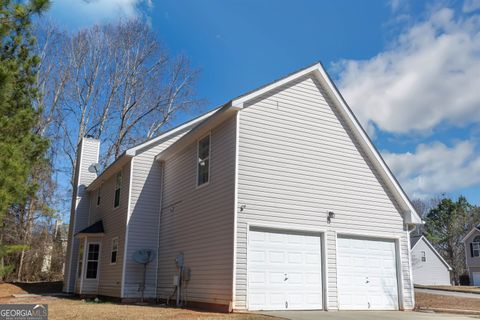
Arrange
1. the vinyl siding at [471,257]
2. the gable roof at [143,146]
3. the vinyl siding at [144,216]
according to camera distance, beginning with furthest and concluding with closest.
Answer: the vinyl siding at [471,257] → the gable roof at [143,146] → the vinyl siding at [144,216]

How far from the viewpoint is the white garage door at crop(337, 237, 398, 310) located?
1296 cm

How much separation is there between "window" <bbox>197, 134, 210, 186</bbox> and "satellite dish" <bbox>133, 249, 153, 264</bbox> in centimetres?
355

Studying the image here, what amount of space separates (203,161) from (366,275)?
233 inches

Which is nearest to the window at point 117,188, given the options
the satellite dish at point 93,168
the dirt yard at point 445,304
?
the satellite dish at point 93,168

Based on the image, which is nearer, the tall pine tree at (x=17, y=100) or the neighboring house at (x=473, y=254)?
the tall pine tree at (x=17, y=100)

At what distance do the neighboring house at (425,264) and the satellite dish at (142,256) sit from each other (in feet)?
120

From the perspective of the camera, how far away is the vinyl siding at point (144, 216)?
624 inches

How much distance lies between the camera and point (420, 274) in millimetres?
46219

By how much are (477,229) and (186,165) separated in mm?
40780

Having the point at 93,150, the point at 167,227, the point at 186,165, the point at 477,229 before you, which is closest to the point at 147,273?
the point at 167,227

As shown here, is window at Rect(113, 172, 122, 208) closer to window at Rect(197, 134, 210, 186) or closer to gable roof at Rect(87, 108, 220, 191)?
gable roof at Rect(87, 108, 220, 191)

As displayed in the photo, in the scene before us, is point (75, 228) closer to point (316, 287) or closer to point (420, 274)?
point (316, 287)

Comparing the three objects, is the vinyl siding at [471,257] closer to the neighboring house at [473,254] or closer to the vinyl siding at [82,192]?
the neighboring house at [473,254]

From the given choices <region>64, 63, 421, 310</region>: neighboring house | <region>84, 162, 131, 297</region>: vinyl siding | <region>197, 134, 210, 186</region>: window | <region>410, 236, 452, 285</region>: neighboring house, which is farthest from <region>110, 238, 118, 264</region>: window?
<region>410, 236, 452, 285</region>: neighboring house
